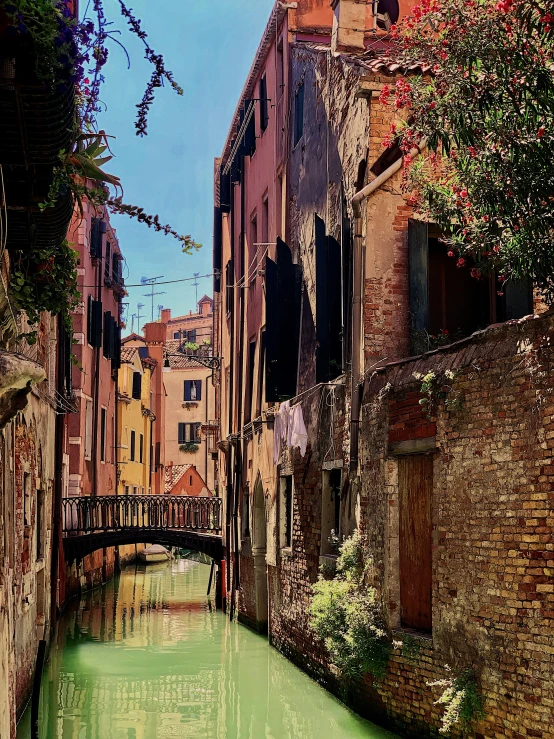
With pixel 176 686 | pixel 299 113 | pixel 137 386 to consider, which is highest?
pixel 299 113

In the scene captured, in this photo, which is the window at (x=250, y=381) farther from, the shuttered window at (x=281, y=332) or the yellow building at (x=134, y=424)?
the yellow building at (x=134, y=424)

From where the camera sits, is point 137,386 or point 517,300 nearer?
point 517,300

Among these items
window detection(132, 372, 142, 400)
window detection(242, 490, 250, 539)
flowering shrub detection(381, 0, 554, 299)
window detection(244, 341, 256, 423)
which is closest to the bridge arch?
window detection(242, 490, 250, 539)

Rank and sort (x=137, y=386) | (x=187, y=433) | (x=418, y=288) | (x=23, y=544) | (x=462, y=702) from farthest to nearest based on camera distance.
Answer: (x=187, y=433) → (x=137, y=386) → (x=23, y=544) → (x=418, y=288) → (x=462, y=702)

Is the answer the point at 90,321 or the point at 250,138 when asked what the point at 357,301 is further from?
the point at 90,321

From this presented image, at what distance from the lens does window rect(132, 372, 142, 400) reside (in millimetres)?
38344

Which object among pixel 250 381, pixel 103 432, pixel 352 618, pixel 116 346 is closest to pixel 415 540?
pixel 352 618

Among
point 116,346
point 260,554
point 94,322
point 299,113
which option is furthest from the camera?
point 116,346

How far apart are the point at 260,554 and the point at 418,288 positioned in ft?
25.3

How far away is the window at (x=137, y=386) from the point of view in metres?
38.3

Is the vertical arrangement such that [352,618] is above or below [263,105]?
below

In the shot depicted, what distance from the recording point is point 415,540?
376 inches

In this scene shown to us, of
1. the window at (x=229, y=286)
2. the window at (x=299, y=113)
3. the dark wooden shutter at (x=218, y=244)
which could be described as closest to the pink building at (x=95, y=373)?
the dark wooden shutter at (x=218, y=244)

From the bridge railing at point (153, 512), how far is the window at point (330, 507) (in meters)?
10.3
